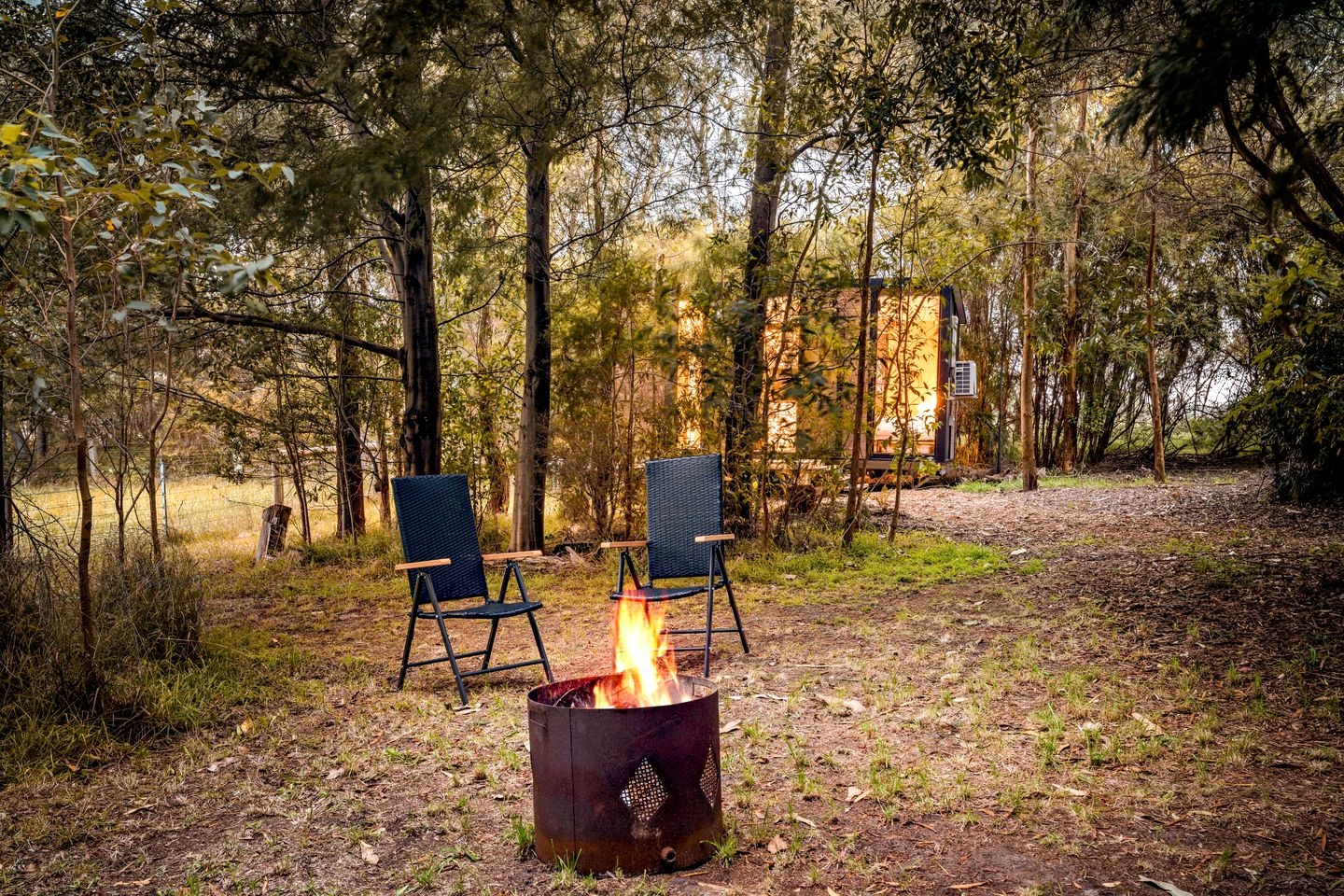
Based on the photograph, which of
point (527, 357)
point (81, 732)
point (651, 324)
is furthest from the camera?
point (527, 357)

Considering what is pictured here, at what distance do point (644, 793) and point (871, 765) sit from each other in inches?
47.1

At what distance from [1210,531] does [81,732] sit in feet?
27.0

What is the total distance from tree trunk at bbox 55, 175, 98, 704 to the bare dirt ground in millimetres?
500

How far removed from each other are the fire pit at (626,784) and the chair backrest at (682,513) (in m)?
2.63

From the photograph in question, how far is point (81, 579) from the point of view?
3.72 meters

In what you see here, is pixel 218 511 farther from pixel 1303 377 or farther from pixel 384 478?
pixel 1303 377

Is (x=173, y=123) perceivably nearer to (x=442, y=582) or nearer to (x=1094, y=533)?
(x=442, y=582)

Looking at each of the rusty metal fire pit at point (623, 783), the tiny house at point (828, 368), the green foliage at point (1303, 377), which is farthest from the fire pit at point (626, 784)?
the tiny house at point (828, 368)

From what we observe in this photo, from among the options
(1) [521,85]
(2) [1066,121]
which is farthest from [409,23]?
(2) [1066,121]

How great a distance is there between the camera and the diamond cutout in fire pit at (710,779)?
261 centimetres

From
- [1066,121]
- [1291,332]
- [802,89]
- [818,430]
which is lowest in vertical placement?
[818,430]

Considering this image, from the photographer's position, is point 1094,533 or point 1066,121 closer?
point 1094,533

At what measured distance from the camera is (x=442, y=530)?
5.00 meters

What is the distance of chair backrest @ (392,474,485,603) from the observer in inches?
191
